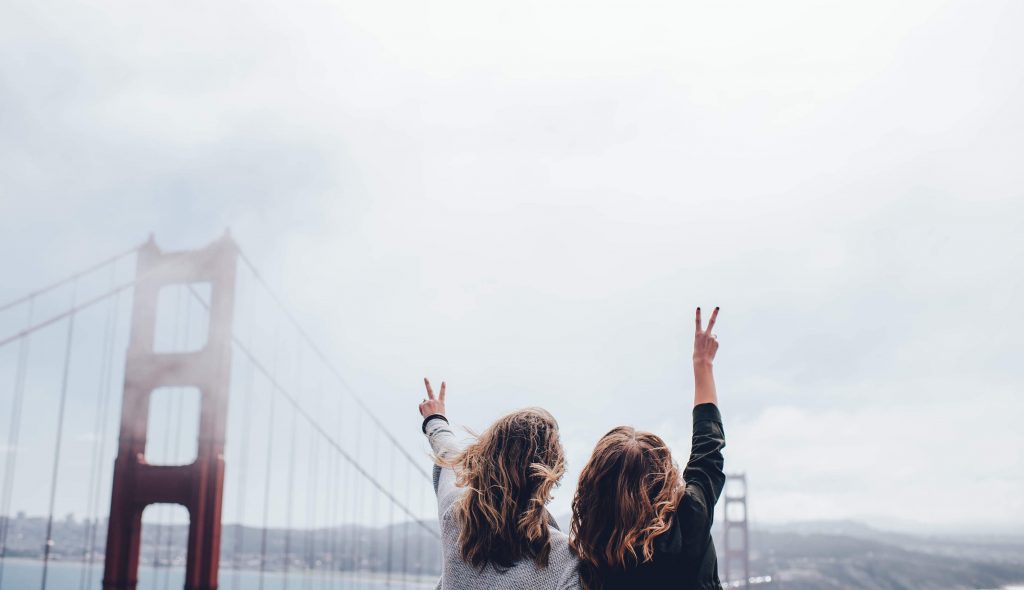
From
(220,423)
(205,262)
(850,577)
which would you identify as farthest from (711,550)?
(850,577)

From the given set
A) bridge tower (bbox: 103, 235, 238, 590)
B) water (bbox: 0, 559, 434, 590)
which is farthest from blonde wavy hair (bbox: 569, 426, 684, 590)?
water (bbox: 0, 559, 434, 590)

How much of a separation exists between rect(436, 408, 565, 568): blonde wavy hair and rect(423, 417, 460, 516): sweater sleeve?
0.06m

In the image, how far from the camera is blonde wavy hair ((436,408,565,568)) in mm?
1490

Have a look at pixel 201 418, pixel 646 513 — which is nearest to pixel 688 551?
pixel 646 513

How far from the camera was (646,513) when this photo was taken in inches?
58.5

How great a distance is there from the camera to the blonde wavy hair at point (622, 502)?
1469 mm

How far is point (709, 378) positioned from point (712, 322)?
0.40 feet

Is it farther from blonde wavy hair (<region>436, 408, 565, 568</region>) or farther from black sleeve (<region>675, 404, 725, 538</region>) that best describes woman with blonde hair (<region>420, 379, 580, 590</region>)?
black sleeve (<region>675, 404, 725, 538</region>)

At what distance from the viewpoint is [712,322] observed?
1761 millimetres

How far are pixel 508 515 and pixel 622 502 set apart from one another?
0.20 metres

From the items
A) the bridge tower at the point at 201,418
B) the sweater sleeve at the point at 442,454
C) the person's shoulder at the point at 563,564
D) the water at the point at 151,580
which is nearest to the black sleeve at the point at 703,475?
the person's shoulder at the point at 563,564

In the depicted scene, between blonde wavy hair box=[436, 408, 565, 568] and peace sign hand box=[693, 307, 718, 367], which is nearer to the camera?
blonde wavy hair box=[436, 408, 565, 568]

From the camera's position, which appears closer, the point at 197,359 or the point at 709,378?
the point at 709,378

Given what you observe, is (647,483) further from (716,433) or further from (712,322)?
(712,322)
